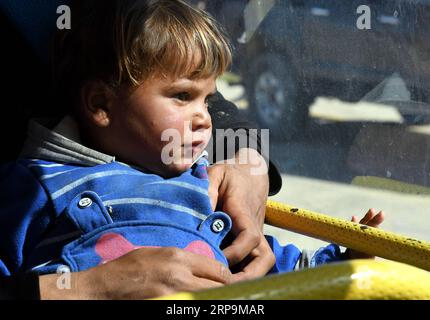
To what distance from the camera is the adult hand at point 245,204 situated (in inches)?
79.2

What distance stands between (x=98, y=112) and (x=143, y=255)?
19.8 inches

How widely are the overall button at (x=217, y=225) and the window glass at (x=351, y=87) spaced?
37.2 inches

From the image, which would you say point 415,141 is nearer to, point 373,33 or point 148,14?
point 373,33

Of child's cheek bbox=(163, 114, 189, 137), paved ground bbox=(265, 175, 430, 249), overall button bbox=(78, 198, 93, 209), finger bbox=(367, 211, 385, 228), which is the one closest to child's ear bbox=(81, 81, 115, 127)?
child's cheek bbox=(163, 114, 189, 137)

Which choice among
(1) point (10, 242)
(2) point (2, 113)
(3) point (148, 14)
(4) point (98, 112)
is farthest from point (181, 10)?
(1) point (10, 242)

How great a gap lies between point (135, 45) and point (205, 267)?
1.83ft

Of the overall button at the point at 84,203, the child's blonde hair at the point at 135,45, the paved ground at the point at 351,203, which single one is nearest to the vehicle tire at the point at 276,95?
the paved ground at the point at 351,203

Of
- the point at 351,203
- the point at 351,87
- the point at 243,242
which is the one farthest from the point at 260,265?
the point at 351,203

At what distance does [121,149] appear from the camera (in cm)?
202

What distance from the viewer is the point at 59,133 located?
6.55 ft

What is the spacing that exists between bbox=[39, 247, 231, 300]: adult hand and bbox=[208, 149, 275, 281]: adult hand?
250 millimetres

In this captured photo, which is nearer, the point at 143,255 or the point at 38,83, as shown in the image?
the point at 143,255

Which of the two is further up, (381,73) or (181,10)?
(181,10)

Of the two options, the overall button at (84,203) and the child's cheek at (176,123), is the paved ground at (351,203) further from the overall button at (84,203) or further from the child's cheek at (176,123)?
the overall button at (84,203)
